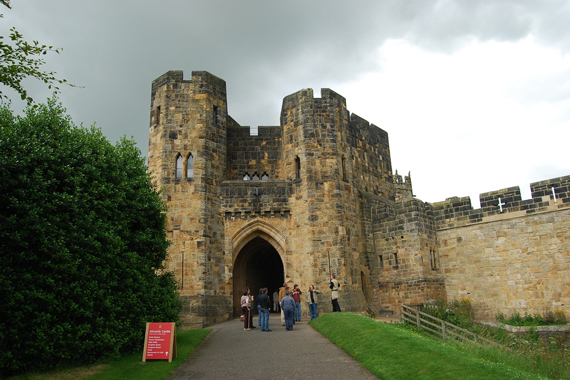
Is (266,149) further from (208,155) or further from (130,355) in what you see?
(130,355)

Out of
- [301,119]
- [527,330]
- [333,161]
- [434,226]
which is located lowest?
[527,330]

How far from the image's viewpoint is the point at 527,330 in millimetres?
17359

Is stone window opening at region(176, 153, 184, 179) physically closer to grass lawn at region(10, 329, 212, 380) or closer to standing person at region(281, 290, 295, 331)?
standing person at region(281, 290, 295, 331)

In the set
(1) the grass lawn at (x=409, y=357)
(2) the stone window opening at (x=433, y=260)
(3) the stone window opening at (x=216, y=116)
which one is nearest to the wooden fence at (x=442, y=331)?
(1) the grass lawn at (x=409, y=357)

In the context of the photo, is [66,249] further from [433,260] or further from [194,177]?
[433,260]

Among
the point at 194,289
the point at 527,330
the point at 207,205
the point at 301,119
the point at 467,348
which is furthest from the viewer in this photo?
the point at 301,119

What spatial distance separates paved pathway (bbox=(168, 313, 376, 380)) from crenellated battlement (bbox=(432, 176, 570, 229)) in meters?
10.6

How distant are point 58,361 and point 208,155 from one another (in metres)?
12.4

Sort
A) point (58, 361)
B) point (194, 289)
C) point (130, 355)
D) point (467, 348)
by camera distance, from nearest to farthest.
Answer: point (58, 361), point (130, 355), point (467, 348), point (194, 289)

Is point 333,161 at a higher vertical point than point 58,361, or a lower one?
higher

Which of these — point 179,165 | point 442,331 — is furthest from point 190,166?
point 442,331

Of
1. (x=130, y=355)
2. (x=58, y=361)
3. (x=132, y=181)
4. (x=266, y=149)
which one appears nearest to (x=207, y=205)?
(x=266, y=149)

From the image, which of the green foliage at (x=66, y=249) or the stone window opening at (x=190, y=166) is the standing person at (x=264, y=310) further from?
the stone window opening at (x=190, y=166)

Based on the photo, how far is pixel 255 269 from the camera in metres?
25.4
